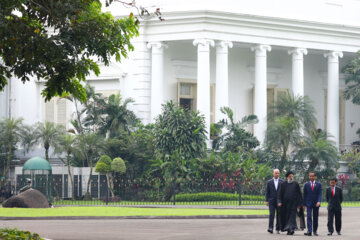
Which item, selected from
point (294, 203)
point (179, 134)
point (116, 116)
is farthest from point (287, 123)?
point (294, 203)

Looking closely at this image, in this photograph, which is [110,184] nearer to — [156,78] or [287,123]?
[156,78]

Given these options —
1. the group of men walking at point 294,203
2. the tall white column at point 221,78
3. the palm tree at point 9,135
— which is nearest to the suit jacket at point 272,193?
the group of men walking at point 294,203

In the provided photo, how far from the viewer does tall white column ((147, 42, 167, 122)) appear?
4044cm

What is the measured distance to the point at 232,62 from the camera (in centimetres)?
4441

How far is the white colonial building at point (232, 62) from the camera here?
4022 cm

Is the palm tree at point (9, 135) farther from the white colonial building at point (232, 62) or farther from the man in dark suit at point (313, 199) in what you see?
the man in dark suit at point (313, 199)

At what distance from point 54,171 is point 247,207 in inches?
389

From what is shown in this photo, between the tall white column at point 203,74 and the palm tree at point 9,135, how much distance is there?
8132 millimetres

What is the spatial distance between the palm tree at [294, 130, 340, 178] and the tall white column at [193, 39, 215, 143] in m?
4.21

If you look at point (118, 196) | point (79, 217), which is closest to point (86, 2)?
point (79, 217)

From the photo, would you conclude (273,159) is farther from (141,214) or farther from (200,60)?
(141,214)

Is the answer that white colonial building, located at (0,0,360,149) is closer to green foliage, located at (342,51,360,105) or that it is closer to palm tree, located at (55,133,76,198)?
green foliage, located at (342,51,360,105)

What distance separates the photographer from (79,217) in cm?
2664

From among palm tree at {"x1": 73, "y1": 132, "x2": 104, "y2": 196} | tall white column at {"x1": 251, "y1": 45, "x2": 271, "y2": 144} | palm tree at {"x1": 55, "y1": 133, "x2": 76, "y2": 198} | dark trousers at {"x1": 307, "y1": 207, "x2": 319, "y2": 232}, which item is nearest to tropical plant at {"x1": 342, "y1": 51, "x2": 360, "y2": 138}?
tall white column at {"x1": 251, "y1": 45, "x2": 271, "y2": 144}
